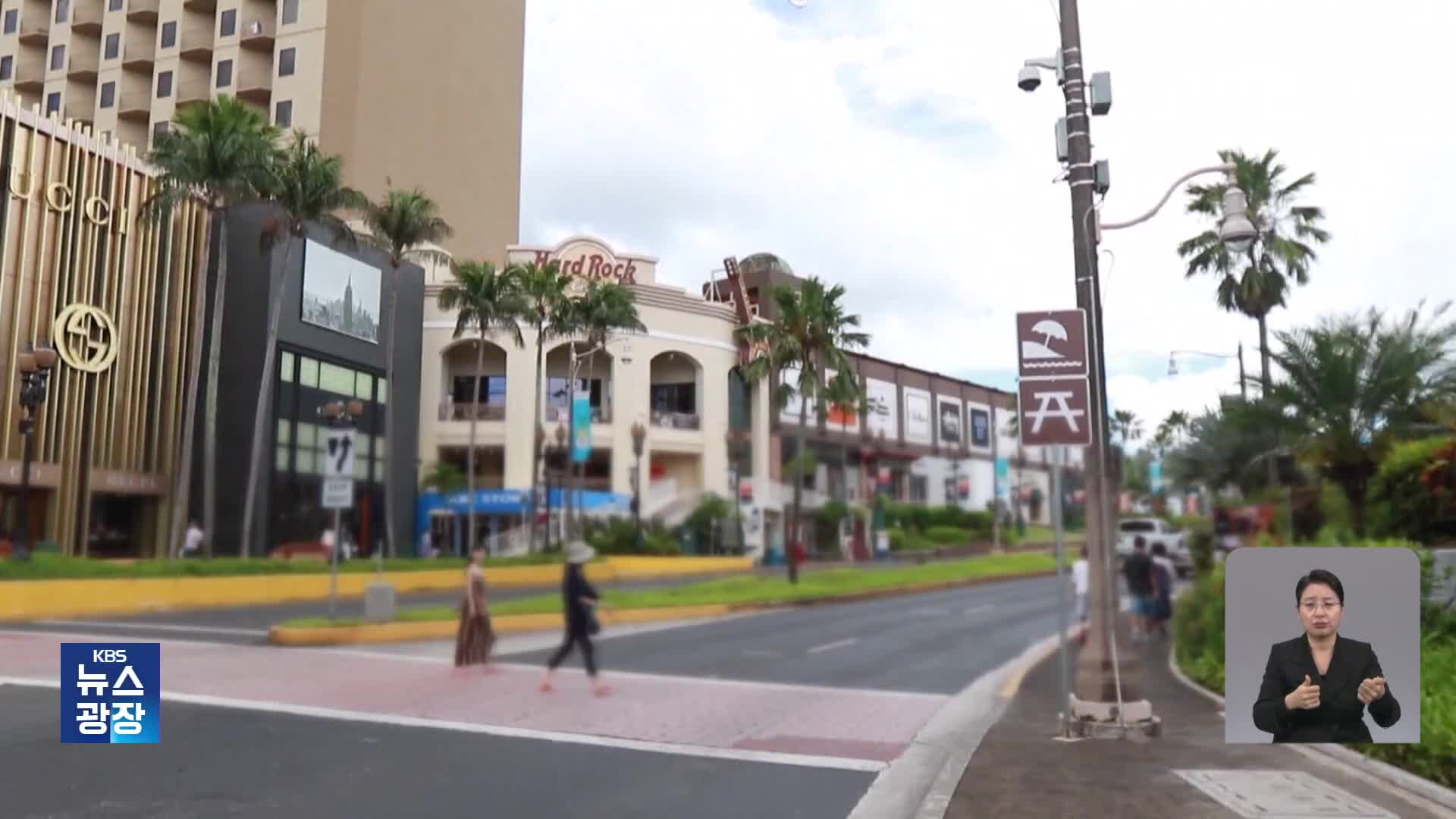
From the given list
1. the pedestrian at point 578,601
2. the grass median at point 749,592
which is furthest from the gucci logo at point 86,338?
the pedestrian at point 578,601

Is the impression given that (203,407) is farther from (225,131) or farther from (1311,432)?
(1311,432)

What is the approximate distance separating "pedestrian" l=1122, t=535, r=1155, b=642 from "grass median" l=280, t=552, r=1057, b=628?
32.6 ft

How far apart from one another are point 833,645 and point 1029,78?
37.0 feet

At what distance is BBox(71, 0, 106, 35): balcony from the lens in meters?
55.8

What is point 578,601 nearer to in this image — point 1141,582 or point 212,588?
point 1141,582

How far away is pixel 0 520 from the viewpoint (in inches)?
1438

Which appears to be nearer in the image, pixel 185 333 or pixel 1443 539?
pixel 1443 539

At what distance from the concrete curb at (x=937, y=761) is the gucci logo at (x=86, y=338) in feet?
107

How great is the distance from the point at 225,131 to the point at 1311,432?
30.1m

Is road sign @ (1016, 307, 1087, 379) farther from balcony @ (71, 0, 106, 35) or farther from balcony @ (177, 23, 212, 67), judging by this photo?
balcony @ (71, 0, 106, 35)

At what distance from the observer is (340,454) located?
62.9ft

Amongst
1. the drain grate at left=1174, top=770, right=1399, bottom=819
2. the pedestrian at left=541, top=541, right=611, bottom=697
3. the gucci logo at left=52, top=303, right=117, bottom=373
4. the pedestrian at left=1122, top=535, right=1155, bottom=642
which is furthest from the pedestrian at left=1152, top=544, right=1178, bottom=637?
the gucci logo at left=52, top=303, right=117, bottom=373

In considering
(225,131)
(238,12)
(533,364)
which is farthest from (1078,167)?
(238,12)

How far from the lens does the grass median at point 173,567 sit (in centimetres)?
2384
